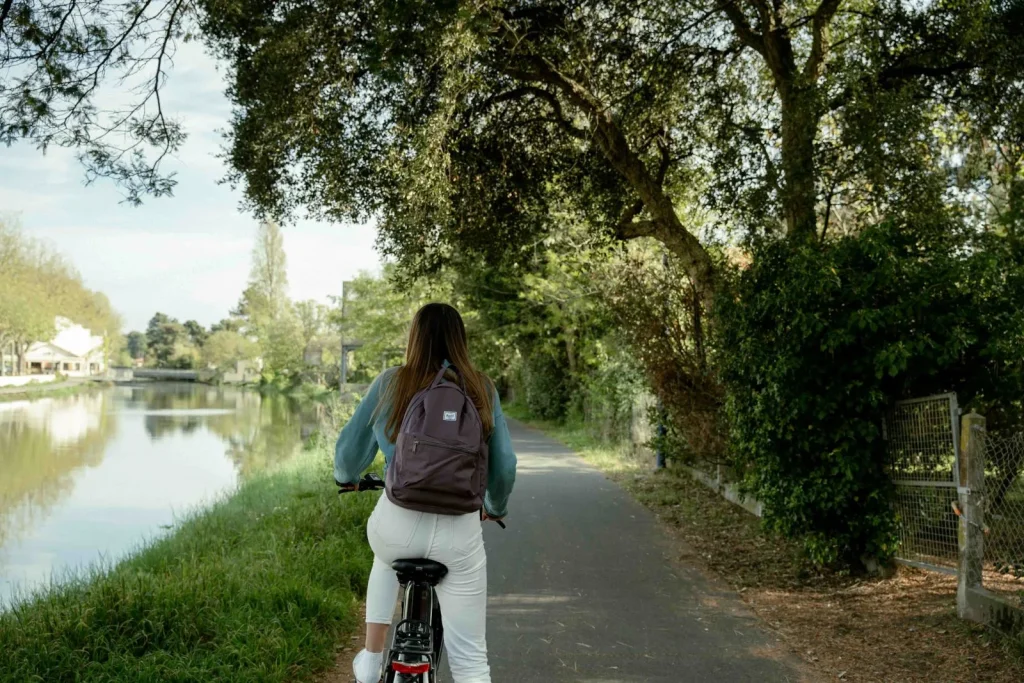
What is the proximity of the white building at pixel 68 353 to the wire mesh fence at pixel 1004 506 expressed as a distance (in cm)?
11427

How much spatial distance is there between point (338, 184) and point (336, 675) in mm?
6960

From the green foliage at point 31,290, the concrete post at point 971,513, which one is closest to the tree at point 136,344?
the green foliage at point 31,290

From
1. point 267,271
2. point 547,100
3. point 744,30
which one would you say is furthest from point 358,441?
point 267,271

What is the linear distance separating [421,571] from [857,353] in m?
5.12

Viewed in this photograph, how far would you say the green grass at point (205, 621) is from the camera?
475 centimetres

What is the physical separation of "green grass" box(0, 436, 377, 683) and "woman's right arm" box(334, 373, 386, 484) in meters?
1.77

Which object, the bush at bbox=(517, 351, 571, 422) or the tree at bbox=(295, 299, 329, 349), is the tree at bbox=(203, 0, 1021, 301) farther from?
the tree at bbox=(295, 299, 329, 349)

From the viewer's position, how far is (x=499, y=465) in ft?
11.4

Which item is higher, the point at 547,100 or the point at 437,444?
the point at 547,100

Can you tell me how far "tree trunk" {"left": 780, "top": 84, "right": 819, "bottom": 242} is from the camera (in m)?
9.05

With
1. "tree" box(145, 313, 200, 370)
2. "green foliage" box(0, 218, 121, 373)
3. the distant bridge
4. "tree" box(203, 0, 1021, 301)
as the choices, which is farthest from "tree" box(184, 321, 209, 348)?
"tree" box(203, 0, 1021, 301)

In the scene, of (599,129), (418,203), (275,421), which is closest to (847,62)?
(599,129)

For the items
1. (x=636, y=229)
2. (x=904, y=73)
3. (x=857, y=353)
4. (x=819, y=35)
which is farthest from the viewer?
(x=636, y=229)

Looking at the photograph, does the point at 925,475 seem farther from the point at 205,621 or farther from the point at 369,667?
the point at 205,621
